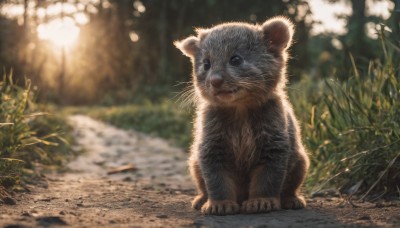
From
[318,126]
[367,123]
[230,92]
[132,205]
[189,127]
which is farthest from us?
[189,127]

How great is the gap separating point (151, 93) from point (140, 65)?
159 inches

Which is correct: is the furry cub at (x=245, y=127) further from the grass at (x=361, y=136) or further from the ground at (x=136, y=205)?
the grass at (x=361, y=136)

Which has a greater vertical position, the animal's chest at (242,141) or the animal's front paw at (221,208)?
the animal's chest at (242,141)

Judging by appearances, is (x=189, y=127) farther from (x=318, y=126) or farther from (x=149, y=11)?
(x=149, y=11)

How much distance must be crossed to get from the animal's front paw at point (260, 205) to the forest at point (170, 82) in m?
0.90

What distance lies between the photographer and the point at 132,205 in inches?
177

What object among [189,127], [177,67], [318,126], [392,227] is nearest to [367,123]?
[318,126]

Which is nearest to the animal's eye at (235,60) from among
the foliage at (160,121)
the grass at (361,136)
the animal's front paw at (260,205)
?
the animal's front paw at (260,205)

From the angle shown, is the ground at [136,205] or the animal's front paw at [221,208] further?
the animal's front paw at [221,208]

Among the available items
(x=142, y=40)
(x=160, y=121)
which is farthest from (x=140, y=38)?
(x=160, y=121)

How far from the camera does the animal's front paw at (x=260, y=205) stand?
13.0 feet

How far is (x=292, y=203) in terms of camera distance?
4383mm

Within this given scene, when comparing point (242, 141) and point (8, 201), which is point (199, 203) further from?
point (8, 201)

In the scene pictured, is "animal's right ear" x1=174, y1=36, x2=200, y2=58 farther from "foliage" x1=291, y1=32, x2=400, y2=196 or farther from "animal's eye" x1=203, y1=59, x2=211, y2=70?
"foliage" x1=291, y1=32, x2=400, y2=196
